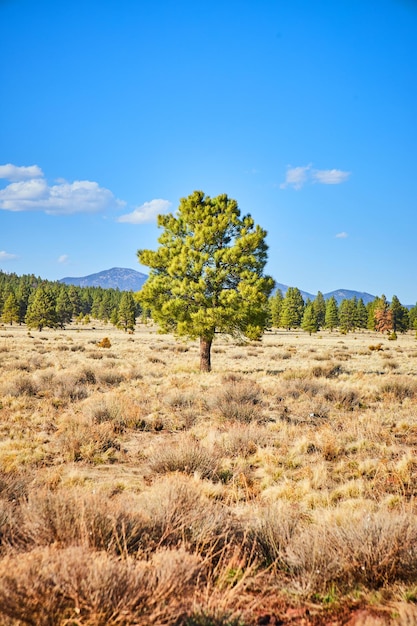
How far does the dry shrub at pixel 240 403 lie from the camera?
998cm

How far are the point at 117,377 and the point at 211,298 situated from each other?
553cm

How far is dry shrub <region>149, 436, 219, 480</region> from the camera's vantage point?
6305 mm

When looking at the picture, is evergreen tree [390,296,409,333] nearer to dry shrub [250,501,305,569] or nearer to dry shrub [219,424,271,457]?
dry shrub [219,424,271,457]

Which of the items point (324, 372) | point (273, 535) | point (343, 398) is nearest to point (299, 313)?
point (324, 372)

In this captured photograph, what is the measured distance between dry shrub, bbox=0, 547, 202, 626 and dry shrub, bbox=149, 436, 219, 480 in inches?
136

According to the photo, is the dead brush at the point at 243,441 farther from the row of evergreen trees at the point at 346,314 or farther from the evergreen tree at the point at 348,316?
the evergreen tree at the point at 348,316

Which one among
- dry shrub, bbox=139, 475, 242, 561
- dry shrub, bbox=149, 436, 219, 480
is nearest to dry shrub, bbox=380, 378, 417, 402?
dry shrub, bbox=149, 436, 219, 480

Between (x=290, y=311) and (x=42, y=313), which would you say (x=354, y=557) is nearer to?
(x=42, y=313)

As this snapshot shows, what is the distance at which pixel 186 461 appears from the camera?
21.1 ft

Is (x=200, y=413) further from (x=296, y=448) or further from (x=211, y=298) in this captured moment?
(x=211, y=298)

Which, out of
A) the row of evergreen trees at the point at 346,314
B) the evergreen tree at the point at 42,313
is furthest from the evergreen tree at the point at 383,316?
the evergreen tree at the point at 42,313

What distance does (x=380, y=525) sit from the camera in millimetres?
3727

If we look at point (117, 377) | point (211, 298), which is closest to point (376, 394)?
point (211, 298)

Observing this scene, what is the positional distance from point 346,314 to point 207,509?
291 ft
